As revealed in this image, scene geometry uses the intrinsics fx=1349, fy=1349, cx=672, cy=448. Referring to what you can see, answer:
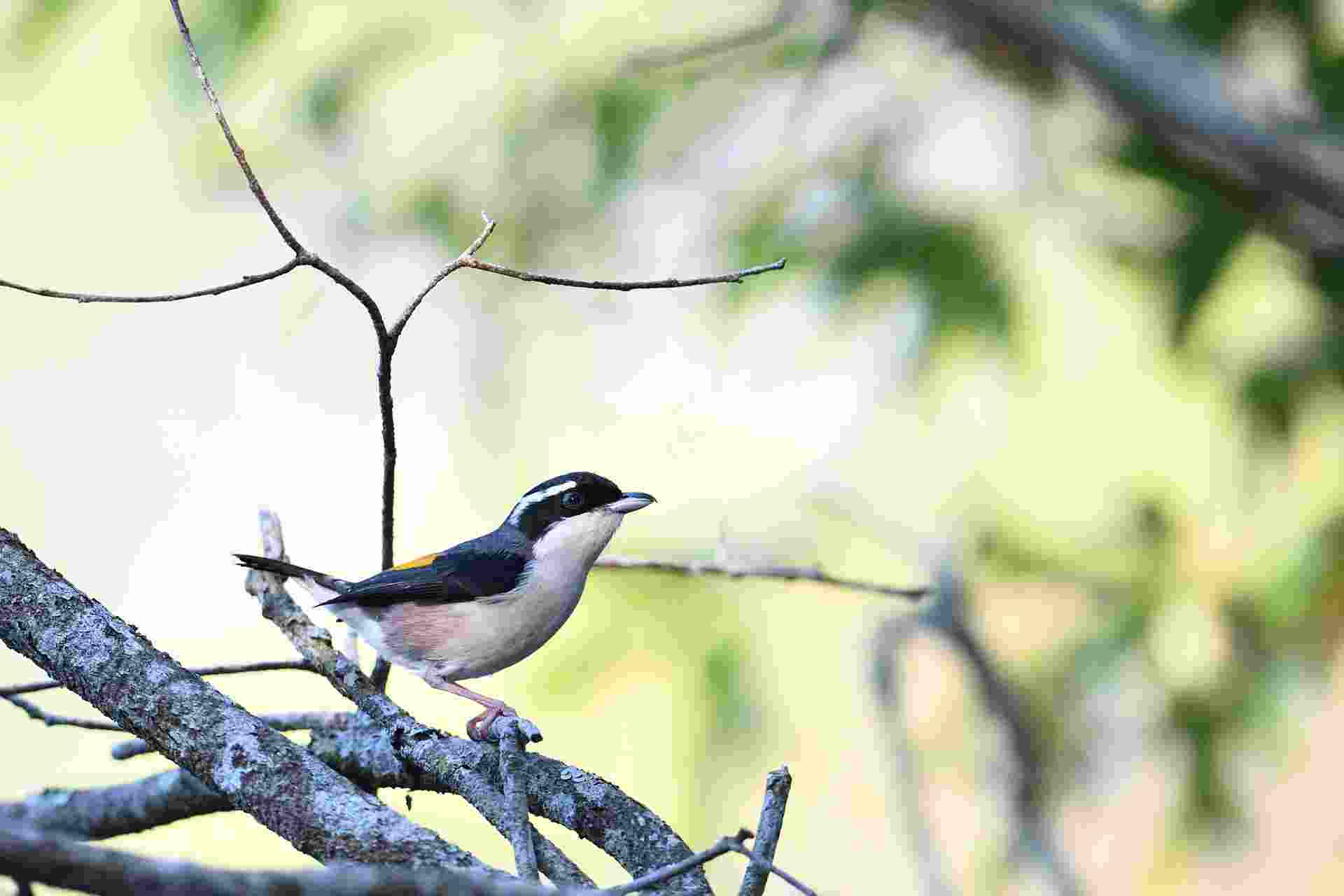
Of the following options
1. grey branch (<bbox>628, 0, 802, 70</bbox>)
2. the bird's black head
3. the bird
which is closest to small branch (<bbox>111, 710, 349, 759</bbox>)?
the bird

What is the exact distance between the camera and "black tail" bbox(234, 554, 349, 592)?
12.5ft

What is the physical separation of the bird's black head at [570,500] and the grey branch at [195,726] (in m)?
1.64

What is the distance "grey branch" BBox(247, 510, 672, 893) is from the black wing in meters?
0.27

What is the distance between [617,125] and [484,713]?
4.08 m

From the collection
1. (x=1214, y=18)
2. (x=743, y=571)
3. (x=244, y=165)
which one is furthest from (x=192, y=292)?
(x=1214, y=18)

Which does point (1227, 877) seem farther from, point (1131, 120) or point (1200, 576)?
point (1131, 120)

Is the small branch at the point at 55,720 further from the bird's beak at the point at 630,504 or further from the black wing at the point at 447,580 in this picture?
the bird's beak at the point at 630,504

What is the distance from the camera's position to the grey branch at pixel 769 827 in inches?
85.8

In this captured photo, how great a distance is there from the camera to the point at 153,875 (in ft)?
4.85

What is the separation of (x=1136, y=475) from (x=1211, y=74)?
1.92 m

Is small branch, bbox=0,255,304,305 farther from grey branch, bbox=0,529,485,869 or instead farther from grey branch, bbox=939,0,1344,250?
grey branch, bbox=939,0,1344,250

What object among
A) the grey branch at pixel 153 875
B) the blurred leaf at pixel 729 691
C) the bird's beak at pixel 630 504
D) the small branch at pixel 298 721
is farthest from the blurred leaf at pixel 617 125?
the grey branch at pixel 153 875

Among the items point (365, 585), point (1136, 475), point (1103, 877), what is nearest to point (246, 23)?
point (365, 585)

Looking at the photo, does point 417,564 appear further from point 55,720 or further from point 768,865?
point 768,865
